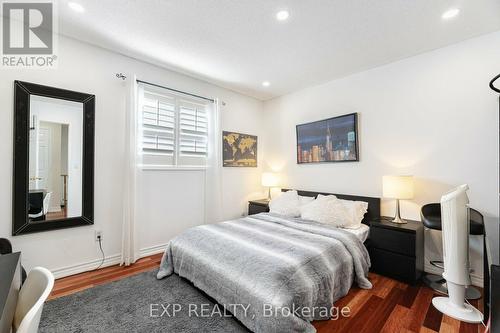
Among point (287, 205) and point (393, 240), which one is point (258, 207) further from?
point (393, 240)

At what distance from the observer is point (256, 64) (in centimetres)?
310

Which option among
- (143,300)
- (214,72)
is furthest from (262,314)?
(214,72)

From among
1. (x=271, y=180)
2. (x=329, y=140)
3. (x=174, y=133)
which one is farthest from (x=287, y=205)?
(x=174, y=133)

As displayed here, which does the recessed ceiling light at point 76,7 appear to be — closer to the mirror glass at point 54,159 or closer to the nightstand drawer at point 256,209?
the mirror glass at point 54,159

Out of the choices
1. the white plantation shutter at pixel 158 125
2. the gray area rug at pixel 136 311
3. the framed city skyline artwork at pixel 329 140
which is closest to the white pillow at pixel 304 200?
the framed city skyline artwork at pixel 329 140

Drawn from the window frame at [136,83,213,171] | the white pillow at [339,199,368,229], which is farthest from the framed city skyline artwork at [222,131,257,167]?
the white pillow at [339,199,368,229]

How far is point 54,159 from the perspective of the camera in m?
A: 2.44

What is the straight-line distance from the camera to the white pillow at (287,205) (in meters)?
3.30

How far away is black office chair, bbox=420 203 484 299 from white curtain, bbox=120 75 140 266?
133 inches

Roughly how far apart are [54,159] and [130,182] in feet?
2.59

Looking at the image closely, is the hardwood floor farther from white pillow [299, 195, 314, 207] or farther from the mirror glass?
white pillow [299, 195, 314, 207]

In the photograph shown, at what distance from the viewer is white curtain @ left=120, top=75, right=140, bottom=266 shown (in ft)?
9.27

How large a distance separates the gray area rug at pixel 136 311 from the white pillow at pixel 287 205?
64.0 inches

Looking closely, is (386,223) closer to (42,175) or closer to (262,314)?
(262,314)
